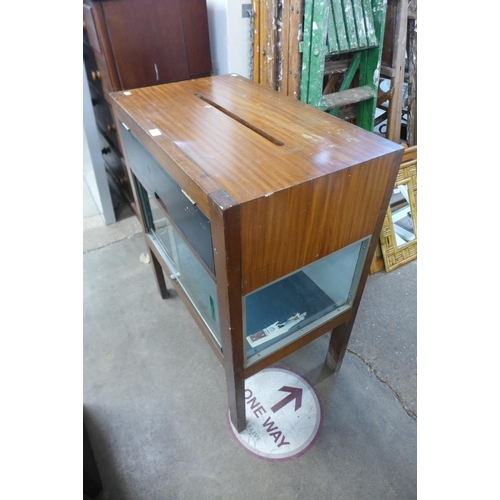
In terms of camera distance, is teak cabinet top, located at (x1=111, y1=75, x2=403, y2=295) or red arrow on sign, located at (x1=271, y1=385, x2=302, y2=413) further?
red arrow on sign, located at (x1=271, y1=385, x2=302, y2=413)

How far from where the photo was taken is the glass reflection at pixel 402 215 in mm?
1918

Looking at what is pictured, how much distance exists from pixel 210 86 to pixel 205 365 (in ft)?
3.41

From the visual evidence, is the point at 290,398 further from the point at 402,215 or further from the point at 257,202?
the point at 402,215

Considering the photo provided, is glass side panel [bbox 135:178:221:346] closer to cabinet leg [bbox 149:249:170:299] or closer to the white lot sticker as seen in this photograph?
cabinet leg [bbox 149:249:170:299]

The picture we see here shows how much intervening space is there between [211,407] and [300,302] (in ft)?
1.80

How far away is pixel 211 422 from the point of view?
1250mm

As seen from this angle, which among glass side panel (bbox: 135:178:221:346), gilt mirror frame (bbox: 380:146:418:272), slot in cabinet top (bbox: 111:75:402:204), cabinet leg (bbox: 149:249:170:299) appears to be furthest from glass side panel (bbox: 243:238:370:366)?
gilt mirror frame (bbox: 380:146:418:272)

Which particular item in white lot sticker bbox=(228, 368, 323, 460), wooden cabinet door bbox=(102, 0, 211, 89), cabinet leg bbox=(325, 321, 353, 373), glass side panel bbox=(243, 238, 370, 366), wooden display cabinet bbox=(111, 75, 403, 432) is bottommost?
white lot sticker bbox=(228, 368, 323, 460)

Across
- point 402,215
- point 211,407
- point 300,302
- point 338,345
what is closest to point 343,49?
point 402,215

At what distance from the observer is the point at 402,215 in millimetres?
1938

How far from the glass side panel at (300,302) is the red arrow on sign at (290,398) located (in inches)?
16.7

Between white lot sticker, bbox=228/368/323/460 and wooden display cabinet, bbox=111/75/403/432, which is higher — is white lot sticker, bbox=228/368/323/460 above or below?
below

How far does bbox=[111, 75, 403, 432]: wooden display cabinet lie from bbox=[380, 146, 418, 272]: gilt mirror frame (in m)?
0.83

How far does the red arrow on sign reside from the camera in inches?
50.6
